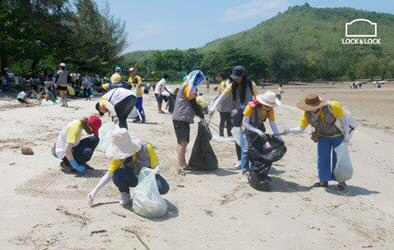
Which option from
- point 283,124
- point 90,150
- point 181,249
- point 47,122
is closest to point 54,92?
point 47,122

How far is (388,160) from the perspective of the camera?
419 inches

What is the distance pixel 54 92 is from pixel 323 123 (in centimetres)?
1628

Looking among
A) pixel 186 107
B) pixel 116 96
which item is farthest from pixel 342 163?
pixel 116 96

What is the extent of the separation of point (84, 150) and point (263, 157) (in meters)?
2.62

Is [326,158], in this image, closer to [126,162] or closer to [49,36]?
[126,162]

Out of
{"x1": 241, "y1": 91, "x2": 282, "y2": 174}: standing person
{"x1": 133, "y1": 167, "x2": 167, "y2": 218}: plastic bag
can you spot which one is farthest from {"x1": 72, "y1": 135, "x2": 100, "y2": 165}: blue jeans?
{"x1": 241, "y1": 91, "x2": 282, "y2": 174}: standing person

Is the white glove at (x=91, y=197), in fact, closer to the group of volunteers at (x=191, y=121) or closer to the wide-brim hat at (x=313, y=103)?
the group of volunteers at (x=191, y=121)

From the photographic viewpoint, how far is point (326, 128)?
7.16 m

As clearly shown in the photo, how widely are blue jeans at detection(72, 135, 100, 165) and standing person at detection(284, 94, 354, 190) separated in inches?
114

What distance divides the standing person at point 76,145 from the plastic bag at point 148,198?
184cm

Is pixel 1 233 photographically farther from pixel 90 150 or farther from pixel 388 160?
pixel 388 160

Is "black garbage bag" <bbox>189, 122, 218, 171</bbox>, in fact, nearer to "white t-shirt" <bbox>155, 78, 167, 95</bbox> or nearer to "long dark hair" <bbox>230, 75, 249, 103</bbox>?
"long dark hair" <bbox>230, 75, 249, 103</bbox>

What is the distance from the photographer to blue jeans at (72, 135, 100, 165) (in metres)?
7.48

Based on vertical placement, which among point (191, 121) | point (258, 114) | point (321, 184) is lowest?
point (321, 184)
